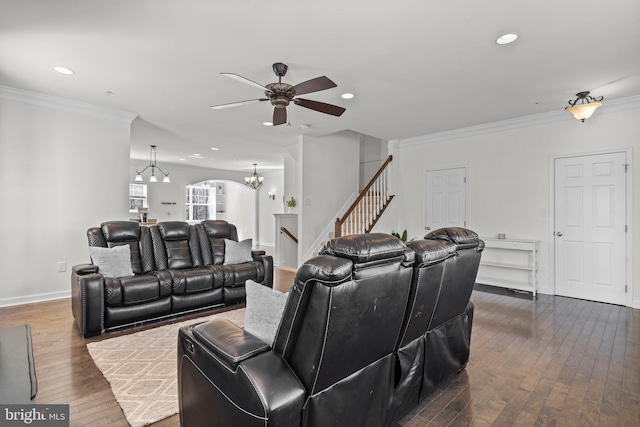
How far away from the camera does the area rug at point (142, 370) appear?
1.98m

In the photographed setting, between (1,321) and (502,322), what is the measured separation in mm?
5471

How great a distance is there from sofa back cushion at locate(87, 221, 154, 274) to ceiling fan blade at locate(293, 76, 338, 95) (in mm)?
2594

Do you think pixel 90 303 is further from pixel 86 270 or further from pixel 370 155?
pixel 370 155

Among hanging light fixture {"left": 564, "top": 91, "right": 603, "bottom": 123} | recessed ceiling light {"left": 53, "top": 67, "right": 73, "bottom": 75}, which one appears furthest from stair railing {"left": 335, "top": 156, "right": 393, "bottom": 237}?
recessed ceiling light {"left": 53, "top": 67, "right": 73, "bottom": 75}

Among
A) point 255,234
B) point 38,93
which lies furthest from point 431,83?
point 255,234

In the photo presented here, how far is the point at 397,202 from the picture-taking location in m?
6.70

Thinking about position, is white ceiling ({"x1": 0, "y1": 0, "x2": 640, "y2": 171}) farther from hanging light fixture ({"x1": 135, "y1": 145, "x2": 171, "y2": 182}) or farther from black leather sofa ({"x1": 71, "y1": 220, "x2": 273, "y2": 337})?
hanging light fixture ({"x1": 135, "y1": 145, "x2": 171, "y2": 182})

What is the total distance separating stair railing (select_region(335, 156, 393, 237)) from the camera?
6.49 metres

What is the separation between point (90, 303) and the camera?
3016 millimetres

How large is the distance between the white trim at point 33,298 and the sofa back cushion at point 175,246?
66.7 inches

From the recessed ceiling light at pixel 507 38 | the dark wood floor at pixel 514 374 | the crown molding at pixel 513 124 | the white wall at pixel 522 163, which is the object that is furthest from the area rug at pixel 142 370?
the crown molding at pixel 513 124

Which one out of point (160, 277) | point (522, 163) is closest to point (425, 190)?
point (522, 163)

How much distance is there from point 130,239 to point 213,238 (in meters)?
1.02

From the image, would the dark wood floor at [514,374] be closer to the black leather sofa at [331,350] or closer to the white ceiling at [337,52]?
the black leather sofa at [331,350]
